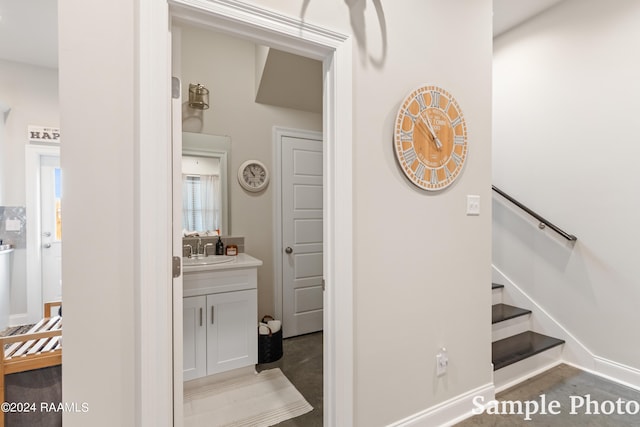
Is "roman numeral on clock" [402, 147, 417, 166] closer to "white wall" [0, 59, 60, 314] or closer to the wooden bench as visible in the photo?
the wooden bench

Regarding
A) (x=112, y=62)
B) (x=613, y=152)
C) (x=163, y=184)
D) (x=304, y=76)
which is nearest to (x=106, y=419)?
(x=163, y=184)

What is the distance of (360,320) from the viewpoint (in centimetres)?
148

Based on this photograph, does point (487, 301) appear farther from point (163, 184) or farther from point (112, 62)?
point (112, 62)

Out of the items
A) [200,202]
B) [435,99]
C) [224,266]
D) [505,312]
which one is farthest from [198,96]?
[505,312]

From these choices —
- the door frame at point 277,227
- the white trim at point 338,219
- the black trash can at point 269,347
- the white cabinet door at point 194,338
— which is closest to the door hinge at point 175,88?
the white trim at point 338,219

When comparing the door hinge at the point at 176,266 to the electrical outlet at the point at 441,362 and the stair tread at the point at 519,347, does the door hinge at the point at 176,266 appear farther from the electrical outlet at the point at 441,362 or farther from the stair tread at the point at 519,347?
the stair tread at the point at 519,347

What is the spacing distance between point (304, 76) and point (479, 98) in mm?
1628

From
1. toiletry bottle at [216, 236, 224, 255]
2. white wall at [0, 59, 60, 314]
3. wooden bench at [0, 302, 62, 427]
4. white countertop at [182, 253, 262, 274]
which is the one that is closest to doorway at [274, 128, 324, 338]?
toiletry bottle at [216, 236, 224, 255]

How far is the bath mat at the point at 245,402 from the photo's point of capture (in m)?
1.84

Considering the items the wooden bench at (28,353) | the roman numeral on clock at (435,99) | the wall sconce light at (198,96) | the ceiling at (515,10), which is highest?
the ceiling at (515,10)

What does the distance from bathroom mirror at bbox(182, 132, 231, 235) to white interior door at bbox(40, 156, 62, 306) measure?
1.94m

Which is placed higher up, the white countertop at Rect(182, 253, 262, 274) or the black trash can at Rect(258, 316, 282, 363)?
the white countertop at Rect(182, 253, 262, 274)

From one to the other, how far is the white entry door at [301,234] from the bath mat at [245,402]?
33.8 inches

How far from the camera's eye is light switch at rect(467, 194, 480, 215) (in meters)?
1.85
